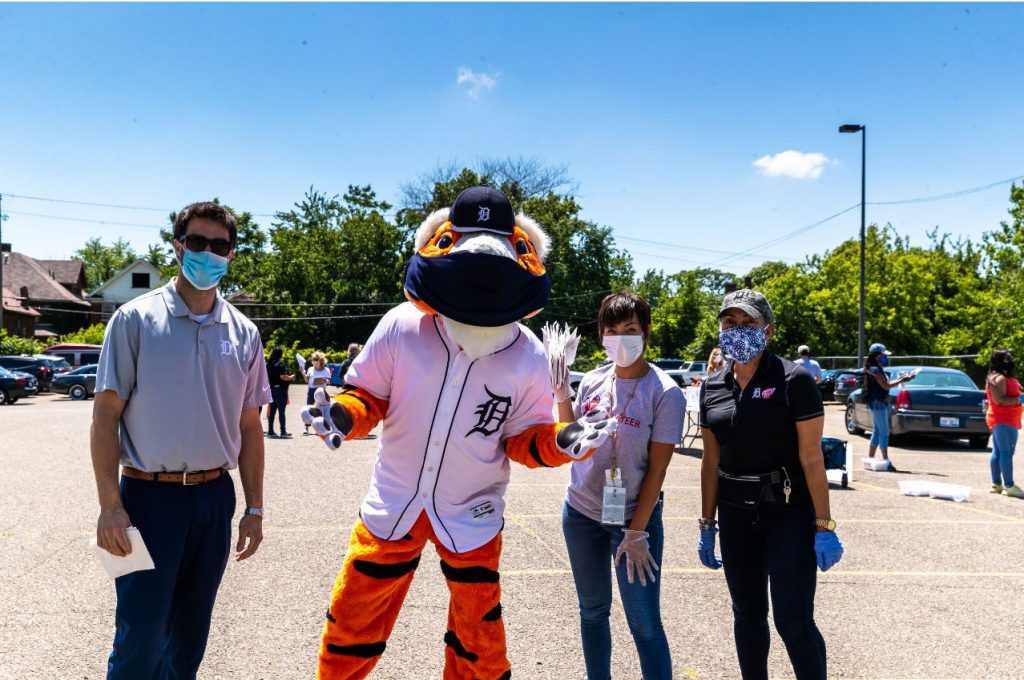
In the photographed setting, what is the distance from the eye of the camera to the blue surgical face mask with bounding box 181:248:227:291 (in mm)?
2975

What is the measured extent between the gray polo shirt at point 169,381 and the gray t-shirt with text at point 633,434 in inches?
59.3

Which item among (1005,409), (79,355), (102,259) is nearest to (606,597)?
(1005,409)

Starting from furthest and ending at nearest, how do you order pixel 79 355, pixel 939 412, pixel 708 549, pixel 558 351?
1. pixel 79 355
2. pixel 939 412
3. pixel 708 549
4. pixel 558 351

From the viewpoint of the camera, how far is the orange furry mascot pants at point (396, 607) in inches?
111

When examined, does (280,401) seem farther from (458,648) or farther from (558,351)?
(458,648)

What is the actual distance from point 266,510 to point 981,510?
7566 millimetres

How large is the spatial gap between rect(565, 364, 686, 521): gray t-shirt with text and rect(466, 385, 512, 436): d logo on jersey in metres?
0.53

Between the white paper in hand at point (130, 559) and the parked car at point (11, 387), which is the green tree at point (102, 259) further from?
the white paper in hand at point (130, 559)

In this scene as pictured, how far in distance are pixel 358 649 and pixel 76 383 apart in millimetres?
31269

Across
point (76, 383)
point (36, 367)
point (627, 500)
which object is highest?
point (627, 500)

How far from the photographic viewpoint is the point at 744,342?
3.46 m

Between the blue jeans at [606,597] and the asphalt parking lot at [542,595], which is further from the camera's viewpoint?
the asphalt parking lot at [542,595]

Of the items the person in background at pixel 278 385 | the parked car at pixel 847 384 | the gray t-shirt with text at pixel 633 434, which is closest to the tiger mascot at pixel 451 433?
the gray t-shirt with text at pixel 633 434

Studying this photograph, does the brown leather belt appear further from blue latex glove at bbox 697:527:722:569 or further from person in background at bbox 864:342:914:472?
person in background at bbox 864:342:914:472
